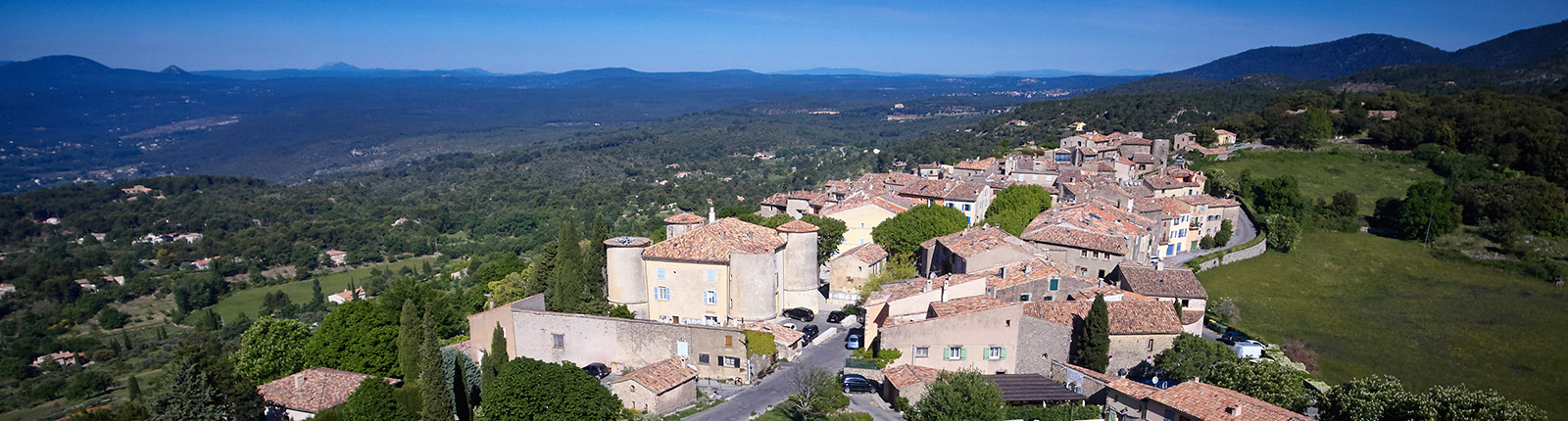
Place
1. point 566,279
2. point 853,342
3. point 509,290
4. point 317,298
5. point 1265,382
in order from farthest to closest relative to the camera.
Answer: point 317,298 < point 509,290 < point 566,279 < point 853,342 < point 1265,382

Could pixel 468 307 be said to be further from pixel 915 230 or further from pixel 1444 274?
pixel 1444 274

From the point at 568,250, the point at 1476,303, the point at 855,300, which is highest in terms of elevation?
the point at 568,250

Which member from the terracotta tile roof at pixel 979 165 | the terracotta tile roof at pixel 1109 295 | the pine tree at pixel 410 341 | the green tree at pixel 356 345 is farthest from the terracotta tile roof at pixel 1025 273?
the terracotta tile roof at pixel 979 165

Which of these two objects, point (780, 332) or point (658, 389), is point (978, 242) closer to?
point (780, 332)

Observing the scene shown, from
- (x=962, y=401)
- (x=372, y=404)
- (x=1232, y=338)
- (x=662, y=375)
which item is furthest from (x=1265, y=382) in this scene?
(x=372, y=404)

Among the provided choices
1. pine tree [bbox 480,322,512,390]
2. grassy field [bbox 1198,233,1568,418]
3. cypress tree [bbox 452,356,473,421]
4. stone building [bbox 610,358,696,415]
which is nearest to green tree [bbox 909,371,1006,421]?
stone building [bbox 610,358,696,415]

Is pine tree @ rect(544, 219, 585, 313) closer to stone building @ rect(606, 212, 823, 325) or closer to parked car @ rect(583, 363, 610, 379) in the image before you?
stone building @ rect(606, 212, 823, 325)

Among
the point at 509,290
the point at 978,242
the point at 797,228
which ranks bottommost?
the point at 509,290

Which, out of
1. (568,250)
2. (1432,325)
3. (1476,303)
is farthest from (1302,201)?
(568,250)
